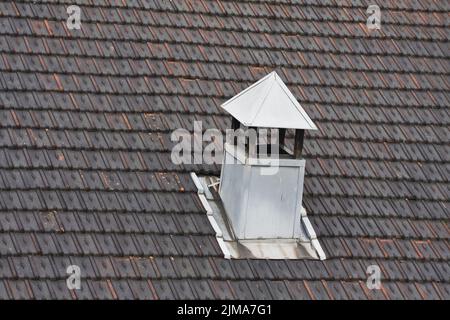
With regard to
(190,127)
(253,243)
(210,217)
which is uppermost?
(190,127)

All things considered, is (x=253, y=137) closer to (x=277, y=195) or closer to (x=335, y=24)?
(x=277, y=195)

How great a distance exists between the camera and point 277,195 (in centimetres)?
1319

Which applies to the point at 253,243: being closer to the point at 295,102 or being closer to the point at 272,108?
the point at 272,108

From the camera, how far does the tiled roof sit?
1277 centimetres

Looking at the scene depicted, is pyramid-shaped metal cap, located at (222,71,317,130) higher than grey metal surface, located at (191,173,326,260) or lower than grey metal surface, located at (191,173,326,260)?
higher

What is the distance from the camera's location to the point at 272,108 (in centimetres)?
1318

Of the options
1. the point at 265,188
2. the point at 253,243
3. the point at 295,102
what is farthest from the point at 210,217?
the point at 295,102

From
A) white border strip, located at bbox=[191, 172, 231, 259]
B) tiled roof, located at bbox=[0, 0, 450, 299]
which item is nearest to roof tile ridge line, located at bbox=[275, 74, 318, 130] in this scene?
tiled roof, located at bbox=[0, 0, 450, 299]

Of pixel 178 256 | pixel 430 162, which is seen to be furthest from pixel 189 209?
pixel 430 162

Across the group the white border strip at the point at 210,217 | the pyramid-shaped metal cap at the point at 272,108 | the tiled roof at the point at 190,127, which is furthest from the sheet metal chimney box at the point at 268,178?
the tiled roof at the point at 190,127

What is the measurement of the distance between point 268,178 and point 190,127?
3.86 feet

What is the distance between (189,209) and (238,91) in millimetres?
1639

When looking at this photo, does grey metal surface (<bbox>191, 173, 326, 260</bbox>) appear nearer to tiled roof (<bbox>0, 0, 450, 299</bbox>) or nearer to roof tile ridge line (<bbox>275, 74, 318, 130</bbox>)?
tiled roof (<bbox>0, 0, 450, 299</bbox>)

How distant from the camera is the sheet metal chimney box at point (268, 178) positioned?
13.1 m
